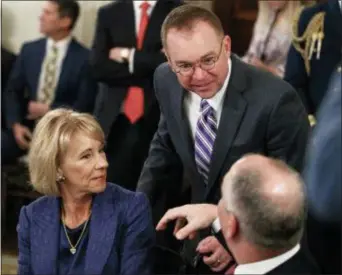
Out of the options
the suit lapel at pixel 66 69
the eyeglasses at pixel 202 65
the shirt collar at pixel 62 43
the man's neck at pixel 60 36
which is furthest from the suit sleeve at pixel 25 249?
the man's neck at pixel 60 36

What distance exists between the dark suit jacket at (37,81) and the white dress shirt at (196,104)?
44 centimetres

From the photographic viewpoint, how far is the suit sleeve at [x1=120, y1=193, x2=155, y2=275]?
1542mm

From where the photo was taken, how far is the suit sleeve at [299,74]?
1.49 meters

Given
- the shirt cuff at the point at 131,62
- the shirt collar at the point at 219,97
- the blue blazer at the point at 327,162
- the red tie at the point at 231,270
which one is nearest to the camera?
the blue blazer at the point at 327,162

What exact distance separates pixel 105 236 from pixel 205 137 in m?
0.29

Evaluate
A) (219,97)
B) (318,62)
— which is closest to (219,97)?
(219,97)

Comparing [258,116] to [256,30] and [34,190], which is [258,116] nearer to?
[256,30]

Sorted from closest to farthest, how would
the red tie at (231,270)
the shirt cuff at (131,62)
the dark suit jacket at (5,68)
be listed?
the red tie at (231,270), the shirt cuff at (131,62), the dark suit jacket at (5,68)

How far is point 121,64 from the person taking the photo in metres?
1.70

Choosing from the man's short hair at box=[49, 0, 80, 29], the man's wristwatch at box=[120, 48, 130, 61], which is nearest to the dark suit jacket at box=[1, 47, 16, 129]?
the man's short hair at box=[49, 0, 80, 29]

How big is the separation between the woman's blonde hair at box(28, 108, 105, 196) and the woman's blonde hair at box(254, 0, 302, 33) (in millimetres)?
Result: 443

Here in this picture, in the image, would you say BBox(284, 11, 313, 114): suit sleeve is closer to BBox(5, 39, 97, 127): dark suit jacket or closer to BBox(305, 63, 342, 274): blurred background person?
BBox(305, 63, 342, 274): blurred background person

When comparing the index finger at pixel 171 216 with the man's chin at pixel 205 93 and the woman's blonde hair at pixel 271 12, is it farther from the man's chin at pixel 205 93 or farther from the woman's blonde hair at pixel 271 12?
the woman's blonde hair at pixel 271 12

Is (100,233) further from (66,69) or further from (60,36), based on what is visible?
(60,36)
